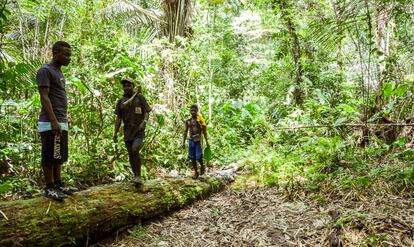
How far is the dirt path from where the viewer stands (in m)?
3.38

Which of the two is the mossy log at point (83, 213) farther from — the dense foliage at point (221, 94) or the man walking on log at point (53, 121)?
the dense foliage at point (221, 94)

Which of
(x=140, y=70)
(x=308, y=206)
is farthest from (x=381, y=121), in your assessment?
(x=140, y=70)

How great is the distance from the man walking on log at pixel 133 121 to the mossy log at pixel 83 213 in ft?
1.24

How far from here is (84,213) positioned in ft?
12.9

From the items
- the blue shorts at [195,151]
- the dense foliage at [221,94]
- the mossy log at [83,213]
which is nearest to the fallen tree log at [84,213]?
the mossy log at [83,213]

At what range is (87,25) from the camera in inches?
306

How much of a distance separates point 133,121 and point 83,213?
163 cm

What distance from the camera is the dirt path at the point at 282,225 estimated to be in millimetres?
3385

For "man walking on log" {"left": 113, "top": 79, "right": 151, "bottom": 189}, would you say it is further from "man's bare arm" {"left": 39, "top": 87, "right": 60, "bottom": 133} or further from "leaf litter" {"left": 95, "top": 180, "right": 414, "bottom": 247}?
"man's bare arm" {"left": 39, "top": 87, "right": 60, "bottom": 133}

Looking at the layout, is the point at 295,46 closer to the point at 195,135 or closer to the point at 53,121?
the point at 195,135

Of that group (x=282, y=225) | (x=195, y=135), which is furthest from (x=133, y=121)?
(x=282, y=225)

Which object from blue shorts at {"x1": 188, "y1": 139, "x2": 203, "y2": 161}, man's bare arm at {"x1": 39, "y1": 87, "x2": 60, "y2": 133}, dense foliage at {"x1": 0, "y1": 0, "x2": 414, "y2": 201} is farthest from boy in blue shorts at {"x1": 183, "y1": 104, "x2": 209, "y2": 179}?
man's bare arm at {"x1": 39, "y1": 87, "x2": 60, "y2": 133}

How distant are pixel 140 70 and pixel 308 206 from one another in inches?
157

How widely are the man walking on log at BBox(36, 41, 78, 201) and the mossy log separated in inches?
8.8
